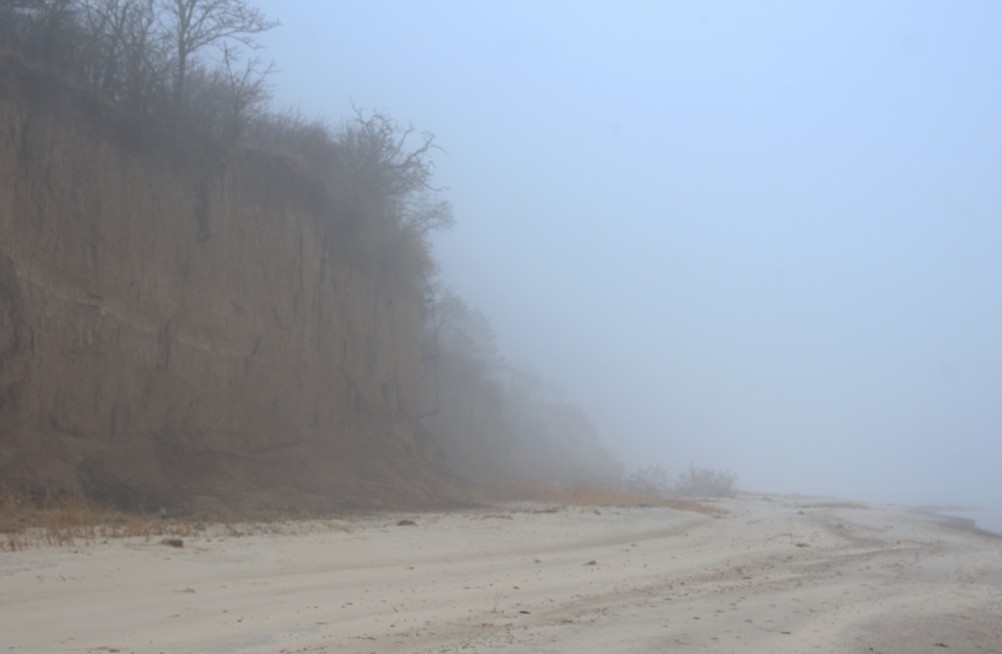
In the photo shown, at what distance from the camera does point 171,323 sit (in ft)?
59.3

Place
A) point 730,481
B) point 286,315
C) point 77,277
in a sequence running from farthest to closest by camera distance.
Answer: point 730,481
point 286,315
point 77,277

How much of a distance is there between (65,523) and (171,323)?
714 centimetres

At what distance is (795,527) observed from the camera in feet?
72.4

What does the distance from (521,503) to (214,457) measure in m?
9.34

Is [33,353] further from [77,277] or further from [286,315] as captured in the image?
[286,315]

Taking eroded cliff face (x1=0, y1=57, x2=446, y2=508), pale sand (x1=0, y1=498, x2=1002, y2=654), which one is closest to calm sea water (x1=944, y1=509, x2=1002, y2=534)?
pale sand (x1=0, y1=498, x2=1002, y2=654)

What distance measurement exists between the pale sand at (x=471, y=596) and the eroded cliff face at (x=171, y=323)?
4.36 m

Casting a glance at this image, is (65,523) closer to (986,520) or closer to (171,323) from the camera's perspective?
(171,323)

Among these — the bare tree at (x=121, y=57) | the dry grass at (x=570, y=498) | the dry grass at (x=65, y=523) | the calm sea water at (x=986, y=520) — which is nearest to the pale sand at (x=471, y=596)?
the dry grass at (x=65, y=523)

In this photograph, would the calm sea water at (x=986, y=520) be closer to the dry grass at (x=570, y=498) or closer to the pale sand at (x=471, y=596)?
the dry grass at (x=570, y=498)

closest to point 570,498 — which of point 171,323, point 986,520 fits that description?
point 171,323

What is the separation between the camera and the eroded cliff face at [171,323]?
1530 cm

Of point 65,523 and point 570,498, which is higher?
point 65,523

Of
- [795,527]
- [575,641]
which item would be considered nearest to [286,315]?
[795,527]
